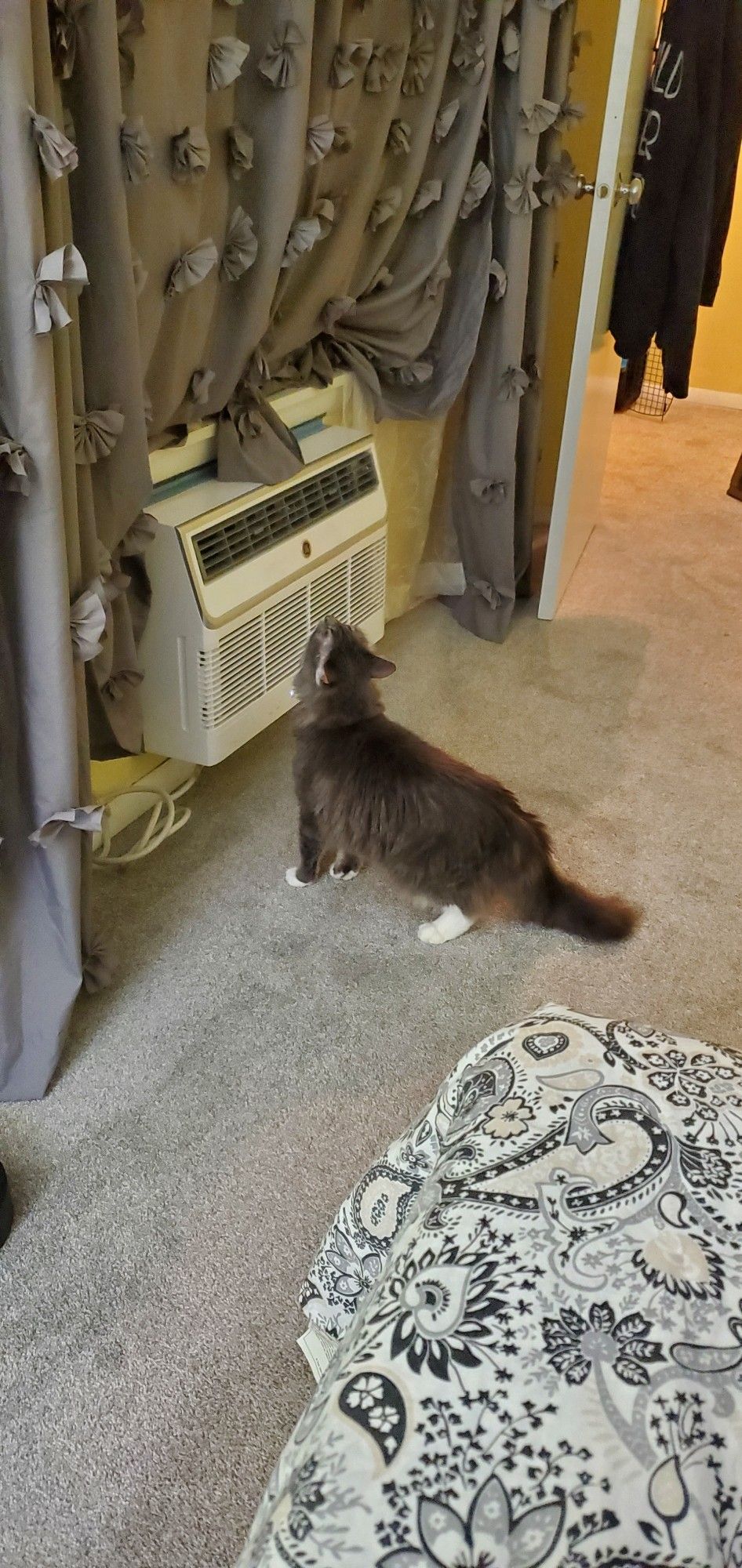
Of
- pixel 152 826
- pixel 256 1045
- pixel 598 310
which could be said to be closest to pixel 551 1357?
pixel 256 1045

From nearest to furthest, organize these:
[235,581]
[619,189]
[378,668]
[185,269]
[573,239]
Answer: [185,269] < [378,668] < [235,581] < [619,189] < [573,239]

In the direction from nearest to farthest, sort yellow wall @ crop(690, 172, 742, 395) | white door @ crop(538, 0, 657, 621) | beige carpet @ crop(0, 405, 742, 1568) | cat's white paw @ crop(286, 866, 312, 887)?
1. beige carpet @ crop(0, 405, 742, 1568)
2. cat's white paw @ crop(286, 866, 312, 887)
3. white door @ crop(538, 0, 657, 621)
4. yellow wall @ crop(690, 172, 742, 395)

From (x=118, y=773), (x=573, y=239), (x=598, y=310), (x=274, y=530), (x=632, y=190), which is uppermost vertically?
(x=632, y=190)

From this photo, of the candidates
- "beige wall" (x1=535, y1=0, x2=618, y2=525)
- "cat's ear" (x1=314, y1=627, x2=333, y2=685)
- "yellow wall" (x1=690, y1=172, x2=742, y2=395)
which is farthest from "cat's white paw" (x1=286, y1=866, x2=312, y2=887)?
"yellow wall" (x1=690, y1=172, x2=742, y2=395)

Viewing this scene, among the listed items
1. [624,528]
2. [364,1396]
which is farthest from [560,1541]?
[624,528]

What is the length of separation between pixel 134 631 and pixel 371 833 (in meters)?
0.52

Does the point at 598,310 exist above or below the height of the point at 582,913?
above

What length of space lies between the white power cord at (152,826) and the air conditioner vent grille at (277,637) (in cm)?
27

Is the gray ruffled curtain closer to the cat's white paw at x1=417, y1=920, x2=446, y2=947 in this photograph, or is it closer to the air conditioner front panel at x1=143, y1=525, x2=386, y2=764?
the air conditioner front panel at x1=143, y1=525, x2=386, y2=764

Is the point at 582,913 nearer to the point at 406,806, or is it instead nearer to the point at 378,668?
the point at 406,806

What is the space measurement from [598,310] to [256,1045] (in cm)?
191

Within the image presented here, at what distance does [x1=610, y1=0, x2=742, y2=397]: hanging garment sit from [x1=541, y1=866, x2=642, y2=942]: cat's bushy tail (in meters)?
1.86

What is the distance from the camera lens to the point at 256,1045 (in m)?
1.56

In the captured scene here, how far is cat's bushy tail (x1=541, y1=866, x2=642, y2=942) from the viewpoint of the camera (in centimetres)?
170
